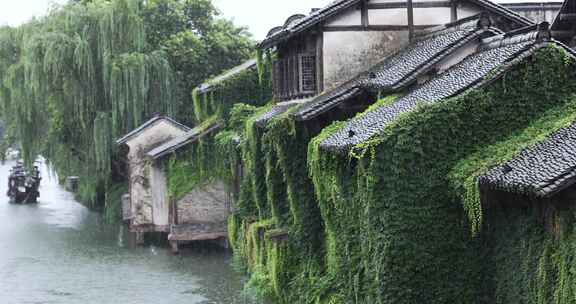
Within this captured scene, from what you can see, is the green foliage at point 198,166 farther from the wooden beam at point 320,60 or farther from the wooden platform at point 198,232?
the wooden beam at point 320,60

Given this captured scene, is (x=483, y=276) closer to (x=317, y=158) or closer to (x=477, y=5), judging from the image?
(x=317, y=158)

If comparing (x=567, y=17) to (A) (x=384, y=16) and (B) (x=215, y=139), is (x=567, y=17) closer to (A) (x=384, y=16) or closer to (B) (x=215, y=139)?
(A) (x=384, y=16)

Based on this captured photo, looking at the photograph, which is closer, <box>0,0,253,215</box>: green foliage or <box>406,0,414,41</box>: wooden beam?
<box>406,0,414,41</box>: wooden beam

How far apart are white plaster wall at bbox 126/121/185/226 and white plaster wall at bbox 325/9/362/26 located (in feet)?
51.5

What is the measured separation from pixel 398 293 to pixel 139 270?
17360 mm

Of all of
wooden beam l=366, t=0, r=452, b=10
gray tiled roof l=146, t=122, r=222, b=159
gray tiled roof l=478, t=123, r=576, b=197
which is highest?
wooden beam l=366, t=0, r=452, b=10

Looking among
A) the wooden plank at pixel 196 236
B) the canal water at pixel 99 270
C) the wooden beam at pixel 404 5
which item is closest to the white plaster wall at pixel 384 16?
the wooden beam at pixel 404 5

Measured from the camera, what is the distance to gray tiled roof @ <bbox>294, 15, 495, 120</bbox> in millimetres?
20141

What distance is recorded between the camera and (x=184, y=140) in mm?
36438

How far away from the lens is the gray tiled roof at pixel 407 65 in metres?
20.1

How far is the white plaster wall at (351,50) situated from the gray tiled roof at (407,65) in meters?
0.34

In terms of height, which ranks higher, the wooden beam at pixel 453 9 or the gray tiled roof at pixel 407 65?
the wooden beam at pixel 453 9

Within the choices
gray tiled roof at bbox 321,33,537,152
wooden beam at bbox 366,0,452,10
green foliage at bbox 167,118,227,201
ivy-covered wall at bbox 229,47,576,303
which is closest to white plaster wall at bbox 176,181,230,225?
green foliage at bbox 167,118,227,201

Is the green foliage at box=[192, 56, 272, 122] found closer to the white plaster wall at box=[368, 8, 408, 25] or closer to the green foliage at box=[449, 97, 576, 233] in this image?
the white plaster wall at box=[368, 8, 408, 25]
